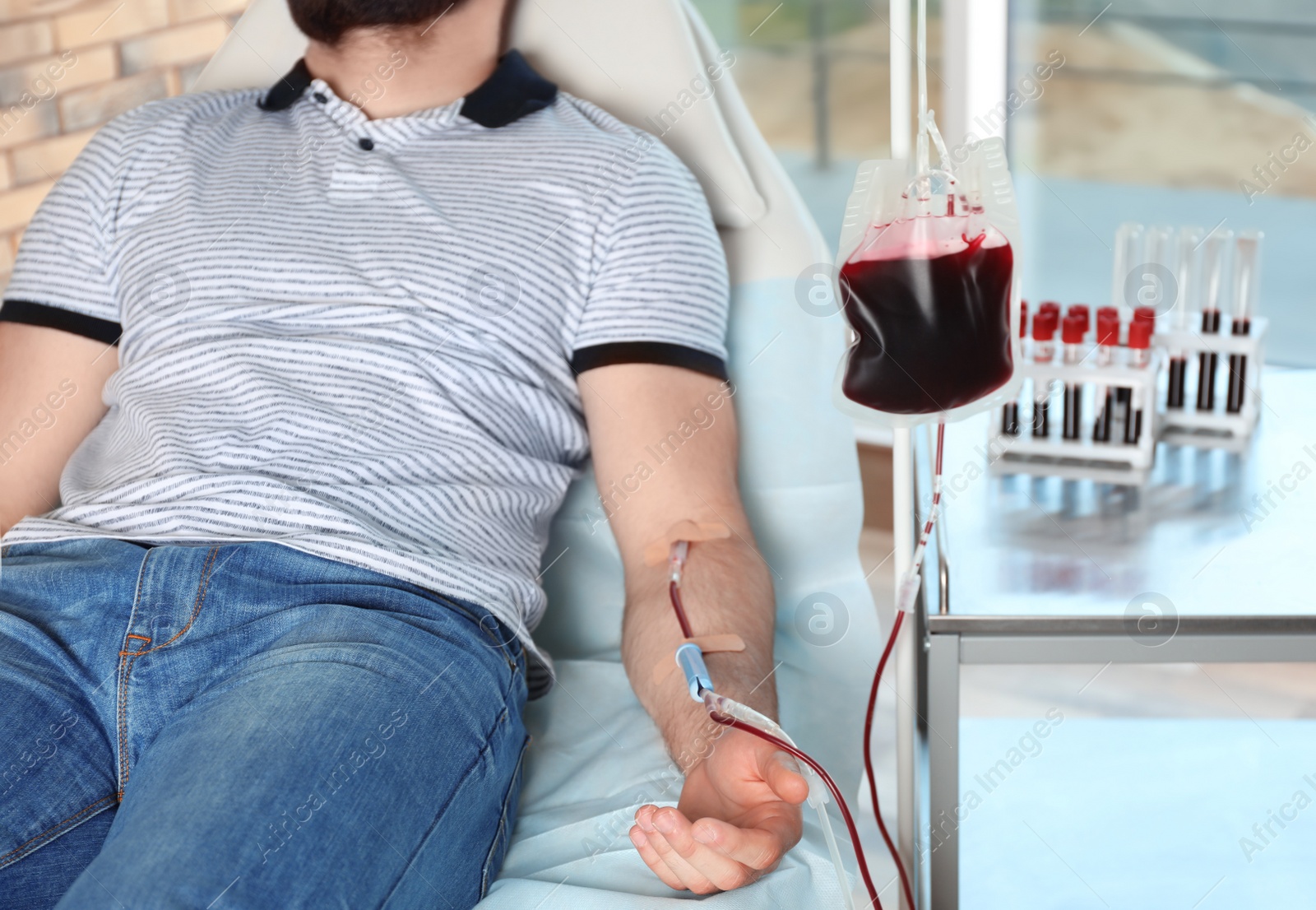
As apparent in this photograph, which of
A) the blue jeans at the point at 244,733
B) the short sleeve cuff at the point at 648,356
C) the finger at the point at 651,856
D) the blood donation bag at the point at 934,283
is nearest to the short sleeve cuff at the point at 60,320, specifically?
the blue jeans at the point at 244,733

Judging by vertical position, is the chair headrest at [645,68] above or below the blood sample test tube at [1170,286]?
Result: above

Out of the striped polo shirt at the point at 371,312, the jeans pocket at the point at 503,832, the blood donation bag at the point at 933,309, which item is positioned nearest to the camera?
the blood donation bag at the point at 933,309

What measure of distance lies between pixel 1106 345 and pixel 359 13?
83 centimetres

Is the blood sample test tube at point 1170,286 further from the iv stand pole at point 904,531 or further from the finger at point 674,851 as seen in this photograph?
the finger at point 674,851

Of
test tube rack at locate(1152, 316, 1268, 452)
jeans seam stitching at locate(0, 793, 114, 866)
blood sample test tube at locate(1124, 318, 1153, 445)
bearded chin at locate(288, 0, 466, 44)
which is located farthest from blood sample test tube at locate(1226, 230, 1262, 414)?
jeans seam stitching at locate(0, 793, 114, 866)

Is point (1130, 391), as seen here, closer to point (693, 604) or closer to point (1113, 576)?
point (1113, 576)

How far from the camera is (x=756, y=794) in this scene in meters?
0.89

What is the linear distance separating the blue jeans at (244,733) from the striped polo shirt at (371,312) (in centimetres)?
5

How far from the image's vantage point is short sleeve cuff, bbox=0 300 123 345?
1301 mm

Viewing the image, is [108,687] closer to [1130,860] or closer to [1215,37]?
[1130,860]

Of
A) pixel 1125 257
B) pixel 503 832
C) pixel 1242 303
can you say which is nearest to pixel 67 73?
pixel 503 832

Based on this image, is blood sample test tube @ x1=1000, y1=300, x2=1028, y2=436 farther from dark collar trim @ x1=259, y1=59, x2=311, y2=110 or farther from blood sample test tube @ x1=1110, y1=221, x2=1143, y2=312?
dark collar trim @ x1=259, y1=59, x2=311, y2=110

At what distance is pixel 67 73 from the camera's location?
5.69ft

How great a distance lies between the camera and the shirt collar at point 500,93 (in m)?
1.33
